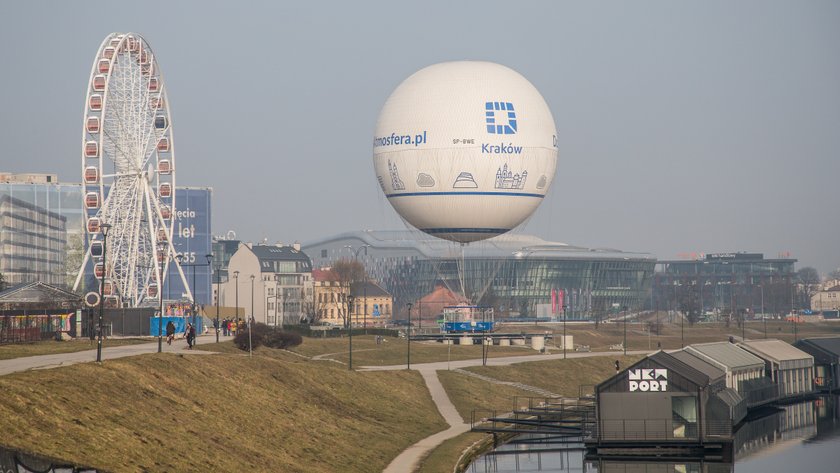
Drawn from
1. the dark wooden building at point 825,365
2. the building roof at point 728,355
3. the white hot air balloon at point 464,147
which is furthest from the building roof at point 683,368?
the dark wooden building at point 825,365

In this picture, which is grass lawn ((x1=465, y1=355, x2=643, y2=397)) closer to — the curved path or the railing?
the curved path

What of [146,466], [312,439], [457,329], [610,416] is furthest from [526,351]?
[146,466]

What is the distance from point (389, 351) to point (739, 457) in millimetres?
43233

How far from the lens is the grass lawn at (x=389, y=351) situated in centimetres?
9869

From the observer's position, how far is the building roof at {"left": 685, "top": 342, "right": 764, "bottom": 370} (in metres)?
84.6

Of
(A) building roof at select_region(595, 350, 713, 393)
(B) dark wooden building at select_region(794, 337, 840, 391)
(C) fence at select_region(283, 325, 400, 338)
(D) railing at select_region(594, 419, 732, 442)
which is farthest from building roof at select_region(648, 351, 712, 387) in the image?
(C) fence at select_region(283, 325, 400, 338)

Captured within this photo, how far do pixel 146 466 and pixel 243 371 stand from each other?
76.5 ft

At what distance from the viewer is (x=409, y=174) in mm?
103500

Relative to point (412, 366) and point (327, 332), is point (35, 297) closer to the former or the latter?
point (412, 366)

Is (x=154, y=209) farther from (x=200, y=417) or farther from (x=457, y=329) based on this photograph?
(x=200, y=417)

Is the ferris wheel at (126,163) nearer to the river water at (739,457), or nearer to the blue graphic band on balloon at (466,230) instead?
the blue graphic band on balloon at (466,230)

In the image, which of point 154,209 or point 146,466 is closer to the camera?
point 146,466

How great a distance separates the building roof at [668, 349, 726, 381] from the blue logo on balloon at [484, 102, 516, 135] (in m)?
29.2

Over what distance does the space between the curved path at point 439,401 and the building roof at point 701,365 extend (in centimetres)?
1489
